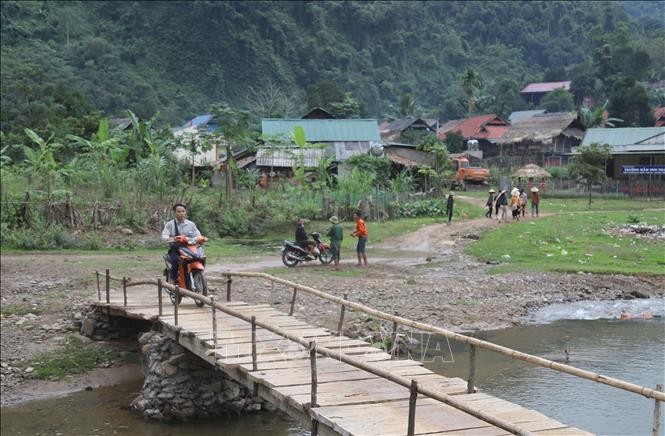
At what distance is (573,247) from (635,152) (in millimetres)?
16939

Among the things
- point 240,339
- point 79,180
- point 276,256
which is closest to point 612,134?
point 276,256

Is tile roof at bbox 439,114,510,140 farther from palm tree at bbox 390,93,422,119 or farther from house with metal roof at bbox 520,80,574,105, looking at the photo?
house with metal roof at bbox 520,80,574,105

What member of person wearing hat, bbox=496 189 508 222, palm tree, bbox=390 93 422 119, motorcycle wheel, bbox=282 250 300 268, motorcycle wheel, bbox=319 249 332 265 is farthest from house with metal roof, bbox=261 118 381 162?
palm tree, bbox=390 93 422 119

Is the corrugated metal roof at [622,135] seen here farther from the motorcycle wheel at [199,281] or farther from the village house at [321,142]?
the motorcycle wheel at [199,281]

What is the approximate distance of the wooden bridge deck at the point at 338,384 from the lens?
281 inches

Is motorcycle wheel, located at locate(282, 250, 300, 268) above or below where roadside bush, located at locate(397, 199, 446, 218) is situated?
below

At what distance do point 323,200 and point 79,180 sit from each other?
10251 millimetres

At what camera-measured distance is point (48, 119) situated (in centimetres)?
4378

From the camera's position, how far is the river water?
11.6m

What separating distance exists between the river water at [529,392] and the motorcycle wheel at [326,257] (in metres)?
6.38

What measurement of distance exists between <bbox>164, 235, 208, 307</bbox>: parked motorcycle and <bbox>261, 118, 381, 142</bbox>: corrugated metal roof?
32.6 meters

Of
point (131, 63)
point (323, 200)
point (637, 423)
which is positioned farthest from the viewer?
point (131, 63)

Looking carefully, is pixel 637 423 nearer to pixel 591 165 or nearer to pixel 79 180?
pixel 79 180

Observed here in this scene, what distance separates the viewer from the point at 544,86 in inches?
3526
